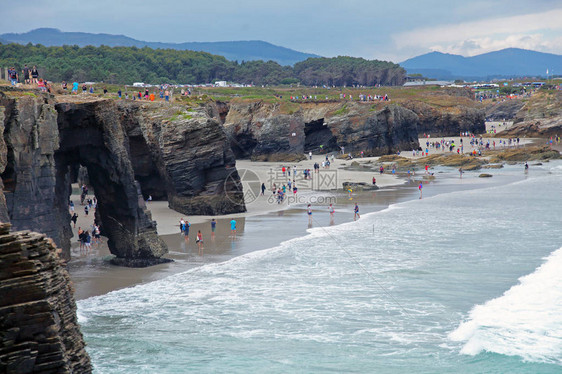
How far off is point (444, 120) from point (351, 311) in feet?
307

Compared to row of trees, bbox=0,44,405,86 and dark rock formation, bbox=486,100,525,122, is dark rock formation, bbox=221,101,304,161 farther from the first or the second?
dark rock formation, bbox=486,100,525,122

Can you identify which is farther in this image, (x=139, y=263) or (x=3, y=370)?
(x=139, y=263)

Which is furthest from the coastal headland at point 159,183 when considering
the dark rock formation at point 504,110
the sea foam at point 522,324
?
the dark rock formation at point 504,110

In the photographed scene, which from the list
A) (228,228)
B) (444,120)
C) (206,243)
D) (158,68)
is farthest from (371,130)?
(158,68)

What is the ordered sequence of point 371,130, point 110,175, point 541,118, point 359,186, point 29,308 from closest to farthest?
1. point 29,308
2. point 110,175
3. point 359,186
4. point 371,130
5. point 541,118

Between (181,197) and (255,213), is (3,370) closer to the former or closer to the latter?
(181,197)

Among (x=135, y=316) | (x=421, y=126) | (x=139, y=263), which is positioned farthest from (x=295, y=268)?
(x=421, y=126)

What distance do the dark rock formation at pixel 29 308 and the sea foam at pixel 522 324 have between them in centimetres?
1140

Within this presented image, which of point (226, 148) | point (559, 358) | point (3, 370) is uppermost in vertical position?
point (226, 148)

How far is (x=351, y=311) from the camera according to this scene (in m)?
21.4

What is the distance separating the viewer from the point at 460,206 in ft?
147

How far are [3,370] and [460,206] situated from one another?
38170 mm

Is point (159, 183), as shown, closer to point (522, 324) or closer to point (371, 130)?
point (522, 324)

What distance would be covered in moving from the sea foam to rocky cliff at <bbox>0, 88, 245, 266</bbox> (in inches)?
531
